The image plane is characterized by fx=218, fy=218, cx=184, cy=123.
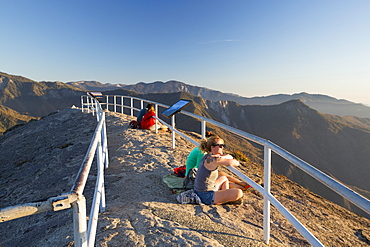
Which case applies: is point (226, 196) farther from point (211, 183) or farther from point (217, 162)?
point (217, 162)

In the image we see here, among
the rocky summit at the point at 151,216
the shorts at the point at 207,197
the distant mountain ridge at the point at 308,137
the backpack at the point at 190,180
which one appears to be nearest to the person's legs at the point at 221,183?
the shorts at the point at 207,197

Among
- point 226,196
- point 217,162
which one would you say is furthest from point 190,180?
point 217,162

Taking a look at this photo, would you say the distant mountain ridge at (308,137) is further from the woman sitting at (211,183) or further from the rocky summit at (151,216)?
the woman sitting at (211,183)

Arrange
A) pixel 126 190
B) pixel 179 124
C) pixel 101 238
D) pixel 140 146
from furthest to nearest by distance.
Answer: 1. pixel 179 124
2. pixel 140 146
3. pixel 126 190
4. pixel 101 238

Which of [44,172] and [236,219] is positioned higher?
[236,219]

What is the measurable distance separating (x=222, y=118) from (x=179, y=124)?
205 feet

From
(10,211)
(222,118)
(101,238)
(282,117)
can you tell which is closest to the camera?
(10,211)

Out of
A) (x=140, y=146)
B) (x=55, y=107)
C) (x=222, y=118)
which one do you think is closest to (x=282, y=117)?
(x=222, y=118)

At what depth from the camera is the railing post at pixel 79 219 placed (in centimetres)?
124

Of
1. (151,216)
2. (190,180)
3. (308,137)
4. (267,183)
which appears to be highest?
(267,183)

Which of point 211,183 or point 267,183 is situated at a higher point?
point 267,183

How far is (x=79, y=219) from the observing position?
50.4 inches

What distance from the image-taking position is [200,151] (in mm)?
3865

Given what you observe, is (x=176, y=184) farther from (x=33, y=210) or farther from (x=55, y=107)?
(x=55, y=107)
